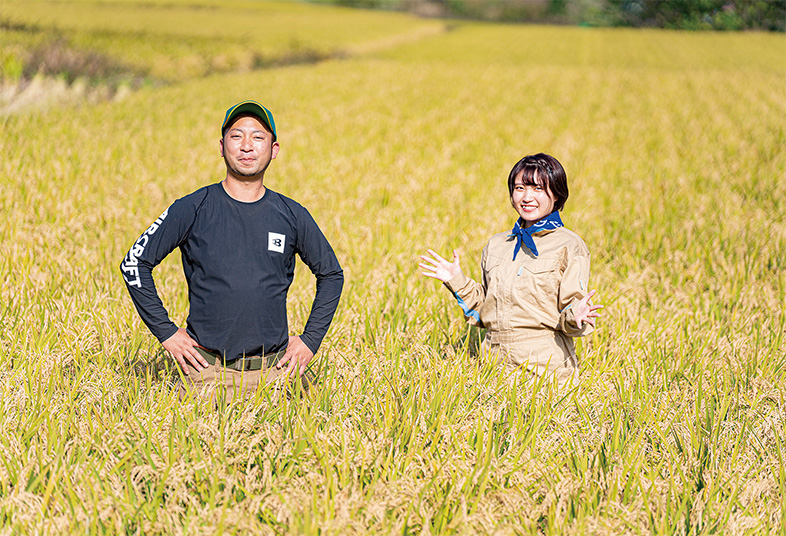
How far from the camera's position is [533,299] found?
2326mm

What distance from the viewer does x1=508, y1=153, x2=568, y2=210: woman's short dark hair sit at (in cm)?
222

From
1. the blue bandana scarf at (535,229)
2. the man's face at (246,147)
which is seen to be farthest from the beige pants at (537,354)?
the man's face at (246,147)

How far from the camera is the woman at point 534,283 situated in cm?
225

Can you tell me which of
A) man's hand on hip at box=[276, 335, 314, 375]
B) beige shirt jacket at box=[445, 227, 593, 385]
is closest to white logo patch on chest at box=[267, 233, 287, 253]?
man's hand on hip at box=[276, 335, 314, 375]

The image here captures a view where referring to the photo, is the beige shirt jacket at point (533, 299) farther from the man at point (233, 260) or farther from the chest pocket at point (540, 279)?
the man at point (233, 260)

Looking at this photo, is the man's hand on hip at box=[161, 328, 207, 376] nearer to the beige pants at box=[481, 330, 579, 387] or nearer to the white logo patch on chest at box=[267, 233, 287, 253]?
the white logo patch on chest at box=[267, 233, 287, 253]

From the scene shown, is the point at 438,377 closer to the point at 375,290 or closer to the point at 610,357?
the point at 610,357

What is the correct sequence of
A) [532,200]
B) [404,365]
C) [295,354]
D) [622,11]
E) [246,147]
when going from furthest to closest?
[622,11], [404,365], [532,200], [295,354], [246,147]

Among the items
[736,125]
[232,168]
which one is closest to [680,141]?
[736,125]

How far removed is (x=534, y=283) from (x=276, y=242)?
0.95m

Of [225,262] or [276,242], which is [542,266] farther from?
[225,262]

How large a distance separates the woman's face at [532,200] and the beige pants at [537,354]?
1.48ft

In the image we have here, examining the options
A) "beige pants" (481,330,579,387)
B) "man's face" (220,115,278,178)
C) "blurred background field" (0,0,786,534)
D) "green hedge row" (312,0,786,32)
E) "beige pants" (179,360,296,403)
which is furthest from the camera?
"green hedge row" (312,0,786,32)

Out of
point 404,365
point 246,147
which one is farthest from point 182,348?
point 404,365
